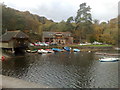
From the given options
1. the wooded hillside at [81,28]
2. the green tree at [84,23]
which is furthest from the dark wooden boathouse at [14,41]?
the green tree at [84,23]

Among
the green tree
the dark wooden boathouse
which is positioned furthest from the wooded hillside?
the dark wooden boathouse

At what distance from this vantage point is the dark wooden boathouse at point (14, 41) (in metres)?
39.7

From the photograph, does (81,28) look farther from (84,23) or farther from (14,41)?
(14,41)

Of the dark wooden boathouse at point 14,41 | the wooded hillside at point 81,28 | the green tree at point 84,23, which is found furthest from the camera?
the green tree at point 84,23

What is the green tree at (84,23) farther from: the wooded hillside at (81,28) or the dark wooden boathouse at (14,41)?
the dark wooden boathouse at (14,41)

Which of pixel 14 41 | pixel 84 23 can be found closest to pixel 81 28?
pixel 84 23

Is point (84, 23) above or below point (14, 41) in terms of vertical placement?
above

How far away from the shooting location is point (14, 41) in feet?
131

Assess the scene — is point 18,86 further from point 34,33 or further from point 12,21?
point 34,33

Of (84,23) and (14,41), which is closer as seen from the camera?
(14,41)

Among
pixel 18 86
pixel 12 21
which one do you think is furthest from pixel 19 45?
pixel 18 86

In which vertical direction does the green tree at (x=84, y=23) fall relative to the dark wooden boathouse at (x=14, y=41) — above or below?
above

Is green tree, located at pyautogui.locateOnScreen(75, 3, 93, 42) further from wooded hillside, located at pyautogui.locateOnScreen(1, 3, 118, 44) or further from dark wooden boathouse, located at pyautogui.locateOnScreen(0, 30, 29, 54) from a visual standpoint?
dark wooden boathouse, located at pyautogui.locateOnScreen(0, 30, 29, 54)

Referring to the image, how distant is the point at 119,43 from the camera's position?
7138cm
